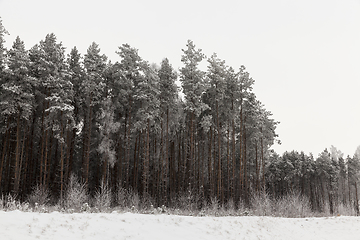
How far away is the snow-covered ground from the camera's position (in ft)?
38.5

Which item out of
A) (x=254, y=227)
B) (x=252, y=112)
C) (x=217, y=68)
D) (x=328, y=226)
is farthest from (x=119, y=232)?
(x=252, y=112)

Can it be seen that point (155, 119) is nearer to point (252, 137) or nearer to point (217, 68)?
point (217, 68)

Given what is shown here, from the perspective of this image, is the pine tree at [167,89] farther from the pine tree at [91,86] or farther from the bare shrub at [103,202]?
the bare shrub at [103,202]

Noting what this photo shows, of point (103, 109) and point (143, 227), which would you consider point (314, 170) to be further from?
point (143, 227)

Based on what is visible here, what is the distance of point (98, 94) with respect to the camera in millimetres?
29234

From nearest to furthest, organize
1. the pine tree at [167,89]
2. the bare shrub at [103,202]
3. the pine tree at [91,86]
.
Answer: the bare shrub at [103,202] < the pine tree at [91,86] < the pine tree at [167,89]

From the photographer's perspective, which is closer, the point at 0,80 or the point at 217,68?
the point at 0,80

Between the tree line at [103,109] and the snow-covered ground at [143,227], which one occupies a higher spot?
the tree line at [103,109]

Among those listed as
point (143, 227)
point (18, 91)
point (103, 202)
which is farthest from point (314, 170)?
point (18, 91)

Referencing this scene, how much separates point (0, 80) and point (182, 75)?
695 inches

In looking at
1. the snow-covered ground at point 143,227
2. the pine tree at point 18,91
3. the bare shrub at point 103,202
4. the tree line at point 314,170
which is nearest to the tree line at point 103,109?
the pine tree at point 18,91

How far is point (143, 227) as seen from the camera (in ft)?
48.2

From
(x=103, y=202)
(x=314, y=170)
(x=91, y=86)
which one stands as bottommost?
(x=103, y=202)

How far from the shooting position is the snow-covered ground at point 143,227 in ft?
38.5
